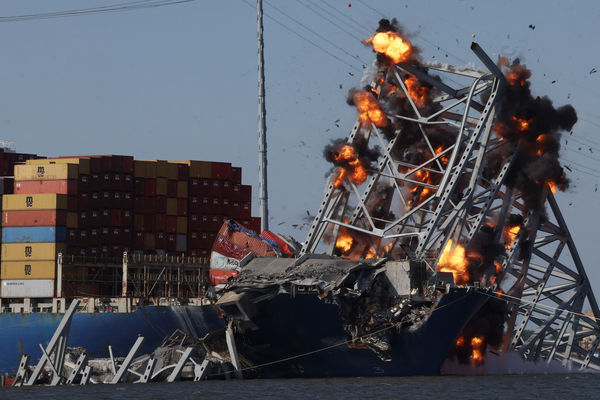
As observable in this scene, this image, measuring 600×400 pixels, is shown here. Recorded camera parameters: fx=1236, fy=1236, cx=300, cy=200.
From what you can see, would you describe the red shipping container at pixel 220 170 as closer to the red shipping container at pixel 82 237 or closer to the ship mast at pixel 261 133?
the ship mast at pixel 261 133

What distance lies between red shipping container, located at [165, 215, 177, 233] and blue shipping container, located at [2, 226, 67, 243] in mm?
8770

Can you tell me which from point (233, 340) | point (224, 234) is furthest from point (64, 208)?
point (233, 340)

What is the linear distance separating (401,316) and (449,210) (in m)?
10.3

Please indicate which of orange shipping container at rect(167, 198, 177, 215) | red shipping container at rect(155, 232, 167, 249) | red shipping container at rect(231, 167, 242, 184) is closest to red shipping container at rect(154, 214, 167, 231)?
red shipping container at rect(155, 232, 167, 249)

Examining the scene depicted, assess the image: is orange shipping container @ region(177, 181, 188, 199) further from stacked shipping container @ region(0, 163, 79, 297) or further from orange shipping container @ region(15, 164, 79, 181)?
stacked shipping container @ region(0, 163, 79, 297)

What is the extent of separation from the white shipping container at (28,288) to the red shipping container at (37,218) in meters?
3.64

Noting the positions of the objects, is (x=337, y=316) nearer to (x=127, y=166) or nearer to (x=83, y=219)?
(x=83, y=219)

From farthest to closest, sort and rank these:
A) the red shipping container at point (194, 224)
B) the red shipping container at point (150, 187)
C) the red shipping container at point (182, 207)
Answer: the red shipping container at point (194, 224) → the red shipping container at point (182, 207) → the red shipping container at point (150, 187)

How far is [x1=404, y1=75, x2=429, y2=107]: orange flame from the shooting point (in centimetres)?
7181

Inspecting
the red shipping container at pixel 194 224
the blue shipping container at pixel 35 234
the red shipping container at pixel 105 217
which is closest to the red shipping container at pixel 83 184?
the red shipping container at pixel 105 217

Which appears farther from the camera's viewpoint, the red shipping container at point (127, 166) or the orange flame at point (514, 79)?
the red shipping container at point (127, 166)

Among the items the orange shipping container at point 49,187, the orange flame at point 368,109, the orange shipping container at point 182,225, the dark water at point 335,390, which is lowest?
the dark water at point 335,390

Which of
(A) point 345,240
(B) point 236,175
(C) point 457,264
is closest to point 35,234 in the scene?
(B) point 236,175

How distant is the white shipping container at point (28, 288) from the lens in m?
76.4
